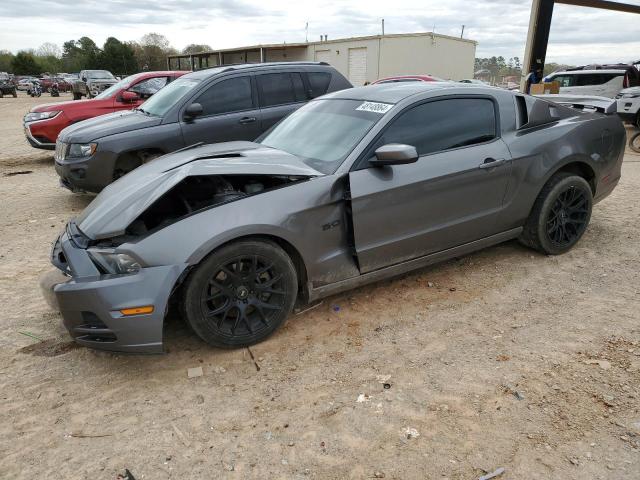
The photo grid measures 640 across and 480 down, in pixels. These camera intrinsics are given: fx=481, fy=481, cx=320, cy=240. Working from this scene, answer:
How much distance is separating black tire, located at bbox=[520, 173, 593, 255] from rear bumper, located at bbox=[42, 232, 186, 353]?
3149 mm

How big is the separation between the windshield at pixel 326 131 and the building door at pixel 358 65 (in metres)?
28.4

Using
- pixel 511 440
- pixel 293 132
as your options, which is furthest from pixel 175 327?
pixel 511 440

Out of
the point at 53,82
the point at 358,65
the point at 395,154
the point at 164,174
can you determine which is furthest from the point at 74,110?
the point at 53,82

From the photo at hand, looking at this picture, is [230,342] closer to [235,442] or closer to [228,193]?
[235,442]

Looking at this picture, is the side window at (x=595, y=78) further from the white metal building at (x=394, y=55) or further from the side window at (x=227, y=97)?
the white metal building at (x=394, y=55)

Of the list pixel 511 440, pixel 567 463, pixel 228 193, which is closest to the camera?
pixel 567 463

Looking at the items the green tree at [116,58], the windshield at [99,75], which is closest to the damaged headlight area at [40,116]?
the windshield at [99,75]

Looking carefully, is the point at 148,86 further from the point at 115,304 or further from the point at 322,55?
the point at 322,55

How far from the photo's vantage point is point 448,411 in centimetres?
258

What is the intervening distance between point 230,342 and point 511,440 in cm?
169

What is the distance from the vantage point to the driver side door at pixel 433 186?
335 cm

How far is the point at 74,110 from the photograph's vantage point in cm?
884

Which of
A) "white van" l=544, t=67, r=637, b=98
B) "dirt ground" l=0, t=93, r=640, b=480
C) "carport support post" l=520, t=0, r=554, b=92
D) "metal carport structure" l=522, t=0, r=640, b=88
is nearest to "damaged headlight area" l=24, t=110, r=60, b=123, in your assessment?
"dirt ground" l=0, t=93, r=640, b=480

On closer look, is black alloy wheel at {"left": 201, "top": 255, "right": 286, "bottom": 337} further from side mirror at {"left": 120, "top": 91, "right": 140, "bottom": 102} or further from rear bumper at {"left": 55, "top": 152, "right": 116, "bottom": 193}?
side mirror at {"left": 120, "top": 91, "right": 140, "bottom": 102}
